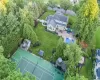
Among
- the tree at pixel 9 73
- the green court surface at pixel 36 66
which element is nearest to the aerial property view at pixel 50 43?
the green court surface at pixel 36 66

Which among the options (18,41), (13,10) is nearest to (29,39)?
(18,41)

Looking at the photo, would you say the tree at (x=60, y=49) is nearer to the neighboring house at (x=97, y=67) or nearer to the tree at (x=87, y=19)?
the tree at (x=87, y=19)

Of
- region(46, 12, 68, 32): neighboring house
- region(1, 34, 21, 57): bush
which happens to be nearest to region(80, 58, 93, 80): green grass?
region(46, 12, 68, 32): neighboring house

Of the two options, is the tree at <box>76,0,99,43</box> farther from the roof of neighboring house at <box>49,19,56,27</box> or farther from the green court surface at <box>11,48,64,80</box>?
the green court surface at <box>11,48,64,80</box>

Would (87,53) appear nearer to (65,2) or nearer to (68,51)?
(68,51)

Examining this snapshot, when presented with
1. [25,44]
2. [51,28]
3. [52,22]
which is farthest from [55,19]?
[25,44]
